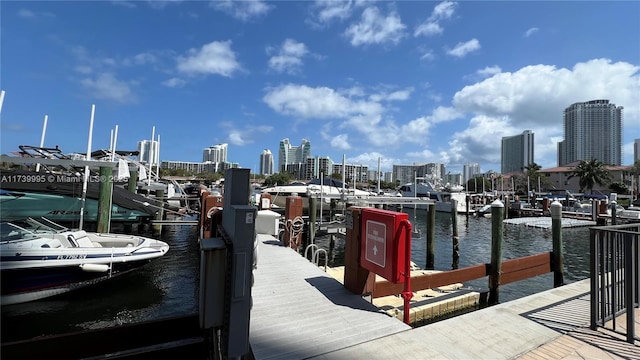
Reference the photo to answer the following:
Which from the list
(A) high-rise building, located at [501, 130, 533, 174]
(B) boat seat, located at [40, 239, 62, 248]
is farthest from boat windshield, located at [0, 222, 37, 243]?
(A) high-rise building, located at [501, 130, 533, 174]

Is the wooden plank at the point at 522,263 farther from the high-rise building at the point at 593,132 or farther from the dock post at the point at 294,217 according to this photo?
the high-rise building at the point at 593,132

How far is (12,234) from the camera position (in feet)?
24.0

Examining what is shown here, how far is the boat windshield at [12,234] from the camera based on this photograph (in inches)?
276

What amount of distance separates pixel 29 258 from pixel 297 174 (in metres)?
102

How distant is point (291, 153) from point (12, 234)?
125942mm

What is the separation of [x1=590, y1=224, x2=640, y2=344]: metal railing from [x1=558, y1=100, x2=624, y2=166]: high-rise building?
119558 mm

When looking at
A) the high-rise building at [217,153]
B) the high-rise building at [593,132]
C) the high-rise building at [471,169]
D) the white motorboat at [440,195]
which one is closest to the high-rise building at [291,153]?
the high-rise building at [217,153]

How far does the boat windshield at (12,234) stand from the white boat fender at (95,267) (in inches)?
52.2

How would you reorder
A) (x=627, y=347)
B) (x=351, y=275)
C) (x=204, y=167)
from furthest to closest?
(x=204, y=167)
(x=351, y=275)
(x=627, y=347)

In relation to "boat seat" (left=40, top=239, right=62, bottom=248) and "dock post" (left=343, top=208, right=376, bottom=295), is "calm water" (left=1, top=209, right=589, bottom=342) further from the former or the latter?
"dock post" (left=343, top=208, right=376, bottom=295)

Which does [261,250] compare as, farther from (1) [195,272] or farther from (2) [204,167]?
(2) [204,167]

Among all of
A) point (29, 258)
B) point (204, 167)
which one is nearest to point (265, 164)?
point (204, 167)

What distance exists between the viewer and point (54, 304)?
7.83 m

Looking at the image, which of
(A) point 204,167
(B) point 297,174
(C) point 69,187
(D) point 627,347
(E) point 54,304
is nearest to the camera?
(D) point 627,347
